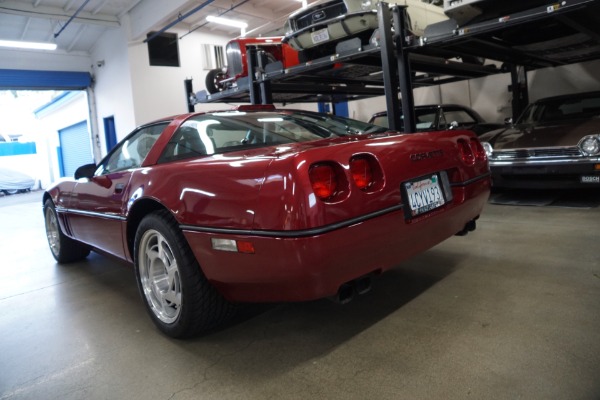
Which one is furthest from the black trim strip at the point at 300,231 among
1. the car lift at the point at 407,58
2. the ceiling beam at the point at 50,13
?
the ceiling beam at the point at 50,13

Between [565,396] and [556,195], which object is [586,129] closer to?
[556,195]

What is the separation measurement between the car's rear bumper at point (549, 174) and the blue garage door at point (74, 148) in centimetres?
1468

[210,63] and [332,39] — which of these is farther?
[210,63]

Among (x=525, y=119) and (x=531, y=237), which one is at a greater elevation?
(x=525, y=119)

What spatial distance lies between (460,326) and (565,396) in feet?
1.76

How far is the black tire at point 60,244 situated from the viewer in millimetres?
3572

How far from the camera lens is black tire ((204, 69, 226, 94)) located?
21.5 feet

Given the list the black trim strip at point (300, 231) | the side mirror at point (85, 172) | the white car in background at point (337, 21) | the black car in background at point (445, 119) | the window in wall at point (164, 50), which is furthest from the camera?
the window in wall at point (164, 50)

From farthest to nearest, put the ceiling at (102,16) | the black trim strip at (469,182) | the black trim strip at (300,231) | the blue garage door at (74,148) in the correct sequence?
the blue garage door at (74,148), the ceiling at (102,16), the black trim strip at (469,182), the black trim strip at (300,231)

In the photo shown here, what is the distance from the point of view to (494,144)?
4594mm

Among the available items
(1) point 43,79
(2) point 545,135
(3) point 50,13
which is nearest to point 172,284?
(2) point 545,135

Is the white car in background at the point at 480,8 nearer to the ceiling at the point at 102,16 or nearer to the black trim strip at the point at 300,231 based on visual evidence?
the black trim strip at the point at 300,231

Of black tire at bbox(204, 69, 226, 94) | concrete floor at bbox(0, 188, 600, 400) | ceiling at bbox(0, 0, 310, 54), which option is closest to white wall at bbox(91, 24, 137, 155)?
ceiling at bbox(0, 0, 310, 54)

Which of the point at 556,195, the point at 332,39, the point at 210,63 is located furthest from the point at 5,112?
the point at 556,195
